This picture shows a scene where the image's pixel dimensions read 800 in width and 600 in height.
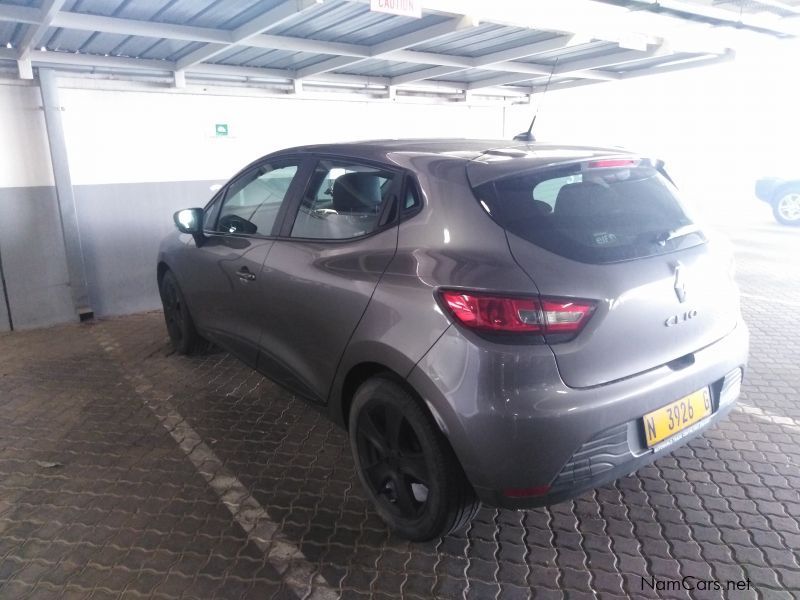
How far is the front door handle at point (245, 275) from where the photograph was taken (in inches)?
127

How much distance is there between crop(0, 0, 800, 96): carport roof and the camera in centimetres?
400

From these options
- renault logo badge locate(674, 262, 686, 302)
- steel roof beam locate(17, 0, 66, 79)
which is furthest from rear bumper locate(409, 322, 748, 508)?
steel roof beam locate(17, 0, 66, 79)

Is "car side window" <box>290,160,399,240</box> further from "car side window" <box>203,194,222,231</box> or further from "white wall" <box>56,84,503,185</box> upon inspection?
"white wall" <box>56,84,503,185</box>

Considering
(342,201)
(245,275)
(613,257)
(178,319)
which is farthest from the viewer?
(178,319)

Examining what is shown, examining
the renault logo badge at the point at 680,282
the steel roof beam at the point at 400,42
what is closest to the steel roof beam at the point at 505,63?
the steel roof beam at the point at 400,42

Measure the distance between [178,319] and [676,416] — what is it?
12.1 ft

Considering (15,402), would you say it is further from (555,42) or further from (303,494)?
(555,42)

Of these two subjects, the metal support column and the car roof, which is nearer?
the car roof

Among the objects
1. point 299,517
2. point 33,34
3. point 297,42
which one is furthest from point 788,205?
point 33,34

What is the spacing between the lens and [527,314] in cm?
196

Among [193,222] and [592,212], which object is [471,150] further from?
[193,222]

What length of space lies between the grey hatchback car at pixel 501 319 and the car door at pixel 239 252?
0.32 meters

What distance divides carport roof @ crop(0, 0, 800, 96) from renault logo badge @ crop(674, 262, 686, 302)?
1.63 m

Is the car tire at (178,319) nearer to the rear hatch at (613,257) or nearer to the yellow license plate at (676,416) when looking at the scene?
the rear hatch at (613,257)
